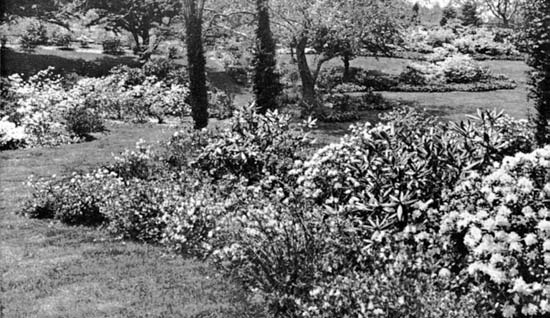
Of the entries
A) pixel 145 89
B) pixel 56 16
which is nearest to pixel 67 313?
pixel 145 89

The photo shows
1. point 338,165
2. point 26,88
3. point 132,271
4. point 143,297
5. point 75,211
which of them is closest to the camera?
point 143,297

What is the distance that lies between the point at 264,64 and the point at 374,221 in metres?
13.8

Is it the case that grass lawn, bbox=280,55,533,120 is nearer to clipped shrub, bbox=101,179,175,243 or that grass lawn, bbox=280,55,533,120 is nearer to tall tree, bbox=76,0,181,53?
tall tree, bbox=76,0,181,53

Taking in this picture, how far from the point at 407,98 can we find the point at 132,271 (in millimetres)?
23057

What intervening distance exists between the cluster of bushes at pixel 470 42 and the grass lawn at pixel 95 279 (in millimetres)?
35583

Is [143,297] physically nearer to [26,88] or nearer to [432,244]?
[432,244]

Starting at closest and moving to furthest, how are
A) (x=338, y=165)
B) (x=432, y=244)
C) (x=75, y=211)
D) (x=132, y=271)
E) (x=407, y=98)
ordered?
1. (x=432, y=244)
2. (x=132, y=271)
3. (x=338, y=165)
4. (x=75, y=211)
5. (x=407, y=98)

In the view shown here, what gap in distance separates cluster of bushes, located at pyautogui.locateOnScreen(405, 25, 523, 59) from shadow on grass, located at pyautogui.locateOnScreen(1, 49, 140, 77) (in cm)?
2234

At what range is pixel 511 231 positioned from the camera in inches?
218

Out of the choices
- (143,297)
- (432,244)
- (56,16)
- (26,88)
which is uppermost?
(56,16)

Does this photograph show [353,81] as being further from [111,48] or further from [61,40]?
[61,40]

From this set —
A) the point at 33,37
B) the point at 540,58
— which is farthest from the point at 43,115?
the point at 33,37

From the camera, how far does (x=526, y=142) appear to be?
1007 centimetres

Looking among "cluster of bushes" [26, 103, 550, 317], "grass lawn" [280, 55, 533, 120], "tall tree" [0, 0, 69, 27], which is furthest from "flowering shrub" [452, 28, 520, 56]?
"cluster of bushes" [26, 103, 550, 317]
